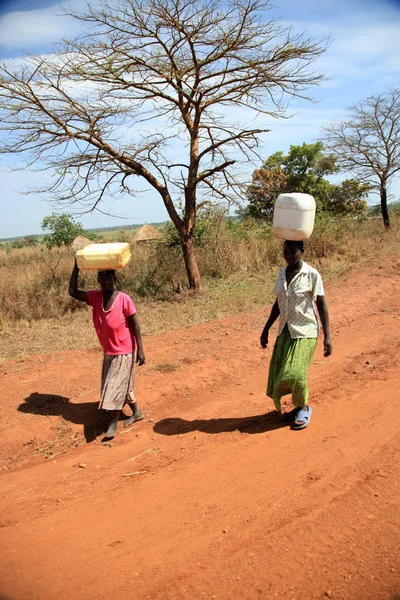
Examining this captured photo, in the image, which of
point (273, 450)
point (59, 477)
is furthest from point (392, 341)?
point (59, 477)

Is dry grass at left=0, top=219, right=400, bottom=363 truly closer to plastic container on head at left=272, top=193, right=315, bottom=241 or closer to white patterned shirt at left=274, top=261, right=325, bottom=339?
white patterned shirt at left=274, top=261, right=325, bottom=339

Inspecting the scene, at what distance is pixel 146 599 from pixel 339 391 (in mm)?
3136

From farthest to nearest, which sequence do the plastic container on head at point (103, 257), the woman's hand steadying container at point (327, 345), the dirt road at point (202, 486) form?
the plastic container on head at point (103, 257)
the woman's hand steadying container at point (327, 345)
the dirt road at point (202, 486)

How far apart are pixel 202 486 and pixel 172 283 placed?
8.78 m

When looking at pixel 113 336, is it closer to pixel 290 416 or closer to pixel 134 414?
pixel 134 414

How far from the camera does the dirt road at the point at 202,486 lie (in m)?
2.49

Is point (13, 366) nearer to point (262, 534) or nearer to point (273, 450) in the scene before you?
point (273, 450)

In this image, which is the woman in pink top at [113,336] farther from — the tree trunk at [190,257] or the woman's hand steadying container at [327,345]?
the tree trunk at [190,257]

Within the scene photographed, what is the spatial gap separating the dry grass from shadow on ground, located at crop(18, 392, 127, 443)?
5.40 ft

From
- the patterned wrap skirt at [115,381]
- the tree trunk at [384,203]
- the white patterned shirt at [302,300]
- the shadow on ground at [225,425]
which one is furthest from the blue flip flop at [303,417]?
the tree trunk at [384,203]

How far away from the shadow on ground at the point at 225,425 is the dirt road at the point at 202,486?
0.07ft

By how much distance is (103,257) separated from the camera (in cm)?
425

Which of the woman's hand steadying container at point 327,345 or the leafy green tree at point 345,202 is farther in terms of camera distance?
the leafy green tree at point 345,202

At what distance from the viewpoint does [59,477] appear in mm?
3891
